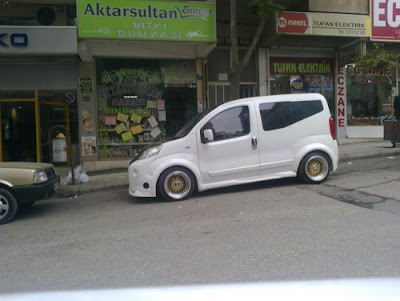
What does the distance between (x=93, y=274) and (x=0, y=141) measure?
9.91 metres

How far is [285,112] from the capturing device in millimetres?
9219

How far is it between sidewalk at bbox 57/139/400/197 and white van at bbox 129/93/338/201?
2.21m

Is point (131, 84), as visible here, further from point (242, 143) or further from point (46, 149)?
point (242, 143)

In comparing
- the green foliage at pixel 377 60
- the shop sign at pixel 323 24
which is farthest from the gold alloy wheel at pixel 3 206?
the green foliage at pixel 377 60

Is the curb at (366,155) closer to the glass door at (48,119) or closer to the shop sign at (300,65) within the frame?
the shop sign at (300,65)

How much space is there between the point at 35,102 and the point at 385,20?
12.0 metres

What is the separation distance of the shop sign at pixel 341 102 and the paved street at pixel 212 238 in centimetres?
728

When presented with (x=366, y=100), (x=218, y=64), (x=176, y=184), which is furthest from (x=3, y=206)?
(x=366, y=100)

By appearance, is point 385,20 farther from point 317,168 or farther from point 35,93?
point 35,93

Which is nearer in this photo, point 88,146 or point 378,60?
point 88,146

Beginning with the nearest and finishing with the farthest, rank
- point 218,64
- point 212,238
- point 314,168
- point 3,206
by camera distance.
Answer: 1. point 212,238
2. point 3,206
3. point 314,168
4. point 218,64

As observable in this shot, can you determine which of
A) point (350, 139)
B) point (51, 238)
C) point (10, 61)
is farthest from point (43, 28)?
point (350, 139)

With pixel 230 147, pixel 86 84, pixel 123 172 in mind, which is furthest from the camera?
pixel 86 84

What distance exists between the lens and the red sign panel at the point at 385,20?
50.2ft
